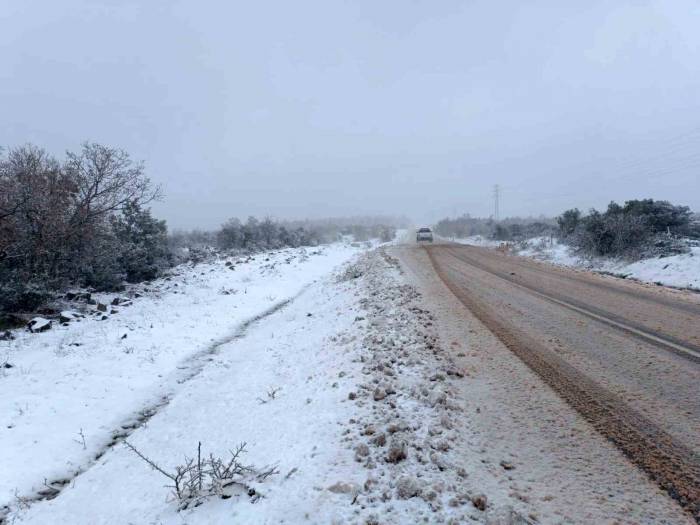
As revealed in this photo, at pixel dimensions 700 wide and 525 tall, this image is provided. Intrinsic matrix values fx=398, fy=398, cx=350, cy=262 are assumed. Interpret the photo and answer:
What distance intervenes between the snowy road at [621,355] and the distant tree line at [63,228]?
49.9 ft

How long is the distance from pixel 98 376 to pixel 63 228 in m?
9.34

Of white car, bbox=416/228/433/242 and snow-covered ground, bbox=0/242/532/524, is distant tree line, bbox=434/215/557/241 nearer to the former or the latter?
white car, bbox=416/228/433/242

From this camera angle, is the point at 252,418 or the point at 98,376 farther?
the point at 98,376

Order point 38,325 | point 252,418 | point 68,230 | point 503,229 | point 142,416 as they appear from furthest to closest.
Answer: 1. point 503,229
2. point 68,230
3. point 38,325
4. point 142,416
5. point 252,418

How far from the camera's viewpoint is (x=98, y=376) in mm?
9266

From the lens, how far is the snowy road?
409 centimetres

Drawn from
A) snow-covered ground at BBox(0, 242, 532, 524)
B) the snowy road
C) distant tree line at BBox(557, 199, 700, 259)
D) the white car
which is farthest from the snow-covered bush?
the white car

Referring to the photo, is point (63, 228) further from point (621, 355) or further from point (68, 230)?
point (621, 355)

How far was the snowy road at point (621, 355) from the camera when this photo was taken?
13.4 feet

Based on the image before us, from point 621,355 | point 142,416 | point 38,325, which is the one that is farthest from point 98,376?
point 621,355

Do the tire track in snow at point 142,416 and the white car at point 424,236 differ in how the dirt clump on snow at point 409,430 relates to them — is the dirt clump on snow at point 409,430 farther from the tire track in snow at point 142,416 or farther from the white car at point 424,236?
the white car at point 424,236

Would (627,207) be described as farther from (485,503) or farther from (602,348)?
(485,503)

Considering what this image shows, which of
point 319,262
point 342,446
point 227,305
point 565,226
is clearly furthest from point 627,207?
point 342,446

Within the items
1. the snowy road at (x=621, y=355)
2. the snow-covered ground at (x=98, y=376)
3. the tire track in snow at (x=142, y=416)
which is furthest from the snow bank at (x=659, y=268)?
the tire track in snow at (x=142, y=416)
